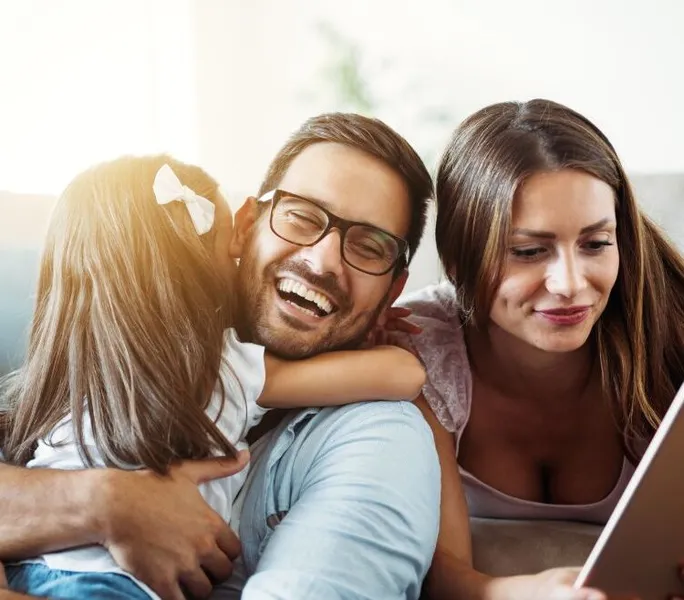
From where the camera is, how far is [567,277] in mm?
1068

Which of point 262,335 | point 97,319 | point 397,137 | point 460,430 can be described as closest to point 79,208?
point 97,319

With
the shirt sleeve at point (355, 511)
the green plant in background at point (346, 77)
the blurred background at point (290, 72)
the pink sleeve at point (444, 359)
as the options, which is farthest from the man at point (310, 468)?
the green plant in background at point (346, 77)

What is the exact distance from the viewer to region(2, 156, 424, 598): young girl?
0.94 metres

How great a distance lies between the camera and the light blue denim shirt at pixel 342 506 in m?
0.85

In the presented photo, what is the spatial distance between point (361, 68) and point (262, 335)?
1.88 m

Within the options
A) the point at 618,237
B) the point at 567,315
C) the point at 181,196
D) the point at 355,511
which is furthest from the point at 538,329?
the point at 181,196

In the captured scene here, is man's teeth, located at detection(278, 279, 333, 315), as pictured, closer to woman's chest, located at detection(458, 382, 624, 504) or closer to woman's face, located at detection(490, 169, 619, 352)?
woman's face, located at detection(490, 169, 619, 352)

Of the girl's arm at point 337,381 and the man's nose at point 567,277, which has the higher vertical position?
the man's nose at point 567,277

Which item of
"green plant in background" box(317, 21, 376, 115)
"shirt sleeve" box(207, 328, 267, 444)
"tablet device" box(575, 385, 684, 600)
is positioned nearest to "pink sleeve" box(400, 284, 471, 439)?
"shirt sleeve" box(207, 328, 267, 444)

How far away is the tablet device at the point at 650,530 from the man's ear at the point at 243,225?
69 cm

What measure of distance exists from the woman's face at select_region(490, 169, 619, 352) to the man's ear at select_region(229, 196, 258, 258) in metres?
0.39

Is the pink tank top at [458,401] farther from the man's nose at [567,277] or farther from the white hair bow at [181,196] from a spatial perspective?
the white hair bow at [181,196]

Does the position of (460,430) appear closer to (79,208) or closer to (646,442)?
(646,442)

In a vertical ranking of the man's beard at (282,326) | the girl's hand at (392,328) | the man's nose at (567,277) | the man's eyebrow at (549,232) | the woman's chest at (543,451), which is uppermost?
the man's eyebrow at (549,232)
